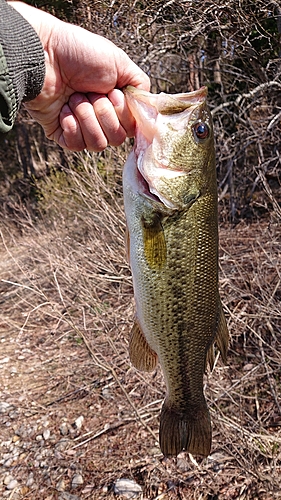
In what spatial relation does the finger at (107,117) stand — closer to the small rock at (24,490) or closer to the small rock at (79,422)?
the small rock at (24,490)

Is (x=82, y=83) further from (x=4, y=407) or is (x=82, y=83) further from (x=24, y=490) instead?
(x=4, y=407)

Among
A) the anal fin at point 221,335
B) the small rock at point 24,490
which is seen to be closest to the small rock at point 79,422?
the small rock at point 24,490

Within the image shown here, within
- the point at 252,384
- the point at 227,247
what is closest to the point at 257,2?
the point at 227,247

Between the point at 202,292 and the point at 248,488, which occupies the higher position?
the point at 202,292

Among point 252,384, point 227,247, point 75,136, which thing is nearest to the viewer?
point 75,136

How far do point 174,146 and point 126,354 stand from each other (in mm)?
3768

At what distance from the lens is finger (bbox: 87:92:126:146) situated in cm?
199

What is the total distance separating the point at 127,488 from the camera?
13.0 ft

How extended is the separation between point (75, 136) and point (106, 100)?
22 centimetres

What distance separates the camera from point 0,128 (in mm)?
1785

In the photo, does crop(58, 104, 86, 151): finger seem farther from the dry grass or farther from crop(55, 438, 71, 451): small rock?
crop(55, 438, 71, 451): small rock

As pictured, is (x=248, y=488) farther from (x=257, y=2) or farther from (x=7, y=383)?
(x=257, y=2)

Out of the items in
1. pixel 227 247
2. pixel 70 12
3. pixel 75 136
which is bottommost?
pixel 227 247

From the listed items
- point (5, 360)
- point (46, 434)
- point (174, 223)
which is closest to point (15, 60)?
point (174, 223)
